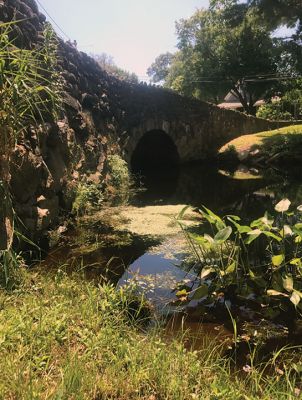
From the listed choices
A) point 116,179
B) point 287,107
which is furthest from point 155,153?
point 287,107

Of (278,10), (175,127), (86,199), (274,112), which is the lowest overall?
(86,199)

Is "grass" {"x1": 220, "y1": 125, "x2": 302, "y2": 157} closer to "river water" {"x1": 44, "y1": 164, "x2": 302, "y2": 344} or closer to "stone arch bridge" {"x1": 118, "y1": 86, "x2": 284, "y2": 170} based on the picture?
"stone arch bridge" {"x1": 118, "y1": 86, "x2": 284, "y2": 170}

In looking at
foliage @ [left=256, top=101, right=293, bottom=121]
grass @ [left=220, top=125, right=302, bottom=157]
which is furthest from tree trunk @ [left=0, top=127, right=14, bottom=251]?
foliage @ [left=256, top=101, right=293, bottom=121]

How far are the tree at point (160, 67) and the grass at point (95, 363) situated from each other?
57496 mm

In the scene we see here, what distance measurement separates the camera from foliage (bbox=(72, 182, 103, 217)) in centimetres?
710

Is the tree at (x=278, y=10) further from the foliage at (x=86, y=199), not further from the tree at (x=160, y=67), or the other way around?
the tree at (x=160, y=67)

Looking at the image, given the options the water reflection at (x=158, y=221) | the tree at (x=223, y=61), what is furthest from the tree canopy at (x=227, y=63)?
the water reflection at (x=158, y=221)

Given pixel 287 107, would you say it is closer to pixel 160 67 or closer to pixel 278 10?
pixel 278 10

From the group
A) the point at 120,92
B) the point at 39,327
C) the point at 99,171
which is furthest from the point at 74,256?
the point at 120,92

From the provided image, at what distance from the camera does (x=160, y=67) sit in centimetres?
5916

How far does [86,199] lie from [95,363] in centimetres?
530

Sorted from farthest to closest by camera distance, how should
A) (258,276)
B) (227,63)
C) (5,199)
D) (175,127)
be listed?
(227,63), (175,127), (258,276), (5,199)

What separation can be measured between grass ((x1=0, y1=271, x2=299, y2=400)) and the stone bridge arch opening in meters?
14.6

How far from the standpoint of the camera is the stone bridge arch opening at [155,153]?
1811cm
